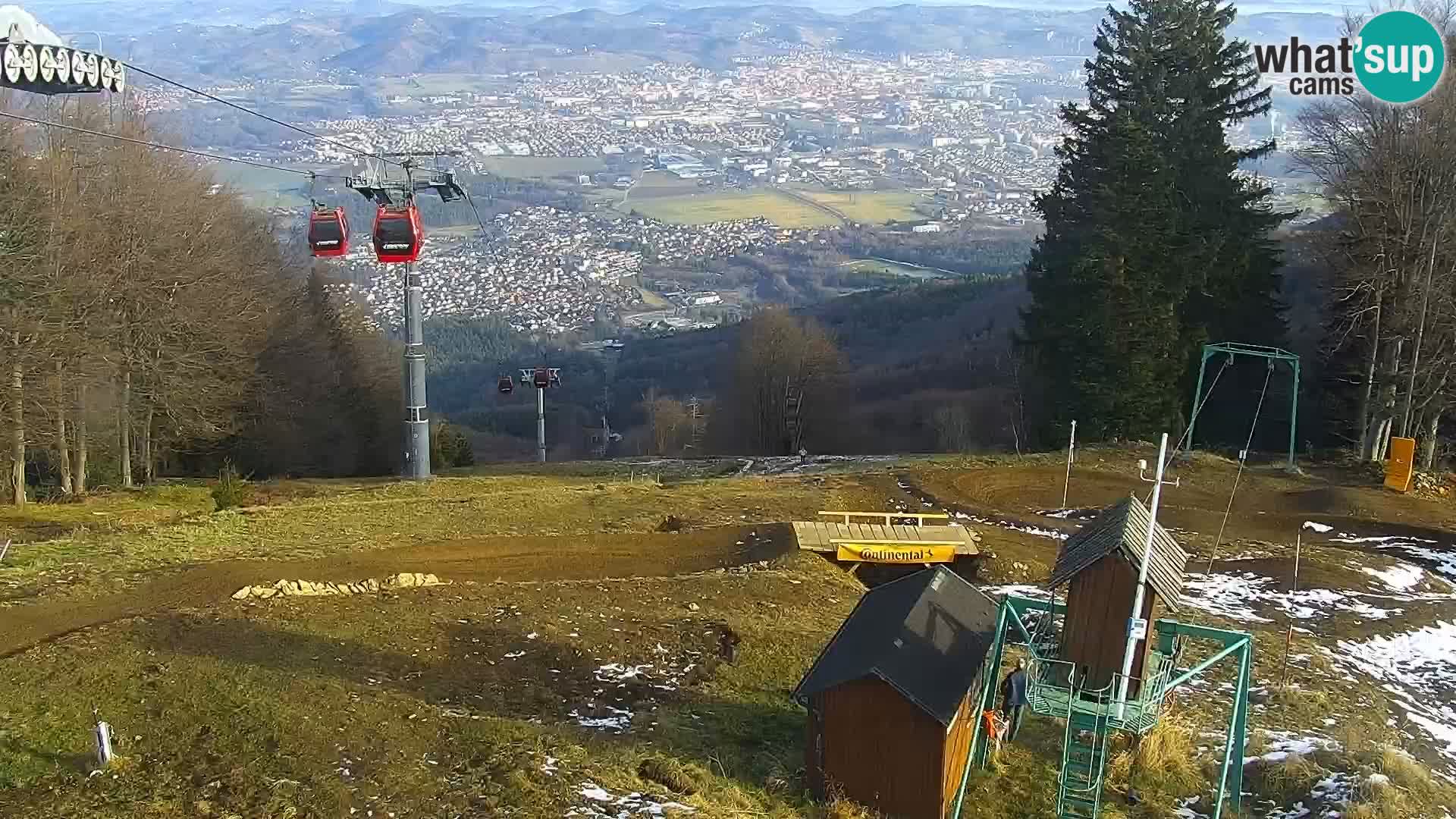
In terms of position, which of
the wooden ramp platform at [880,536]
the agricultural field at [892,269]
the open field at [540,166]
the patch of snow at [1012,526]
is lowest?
the patch of snow at [1012,526]

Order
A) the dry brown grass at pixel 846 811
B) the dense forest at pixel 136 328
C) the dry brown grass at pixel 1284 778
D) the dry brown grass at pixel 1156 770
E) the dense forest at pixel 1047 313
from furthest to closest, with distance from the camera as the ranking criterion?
the dense forest at pixel 1047 313 < the dense forest at pixel 136 328 < the dry brown grass at pixel 1284 778 < the dry brown grass at pixel 1156 770 < the dry brown grass at pixel 846 811

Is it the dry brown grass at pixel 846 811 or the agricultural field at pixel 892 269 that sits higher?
the agricultural field at pixel 892 269

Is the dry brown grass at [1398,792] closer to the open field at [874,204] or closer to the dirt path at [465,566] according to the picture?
the dirt path at [465,566]

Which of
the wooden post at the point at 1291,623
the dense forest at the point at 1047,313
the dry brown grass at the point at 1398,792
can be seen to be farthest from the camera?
the dense forest at the point at 1047,313

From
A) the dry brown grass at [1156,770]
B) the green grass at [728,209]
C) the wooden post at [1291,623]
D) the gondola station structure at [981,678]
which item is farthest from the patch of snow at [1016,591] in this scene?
the green grass at [728,209]

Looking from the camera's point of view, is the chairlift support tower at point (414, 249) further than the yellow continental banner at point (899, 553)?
Yes

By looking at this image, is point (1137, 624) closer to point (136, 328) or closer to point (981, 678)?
point (981, 678)
